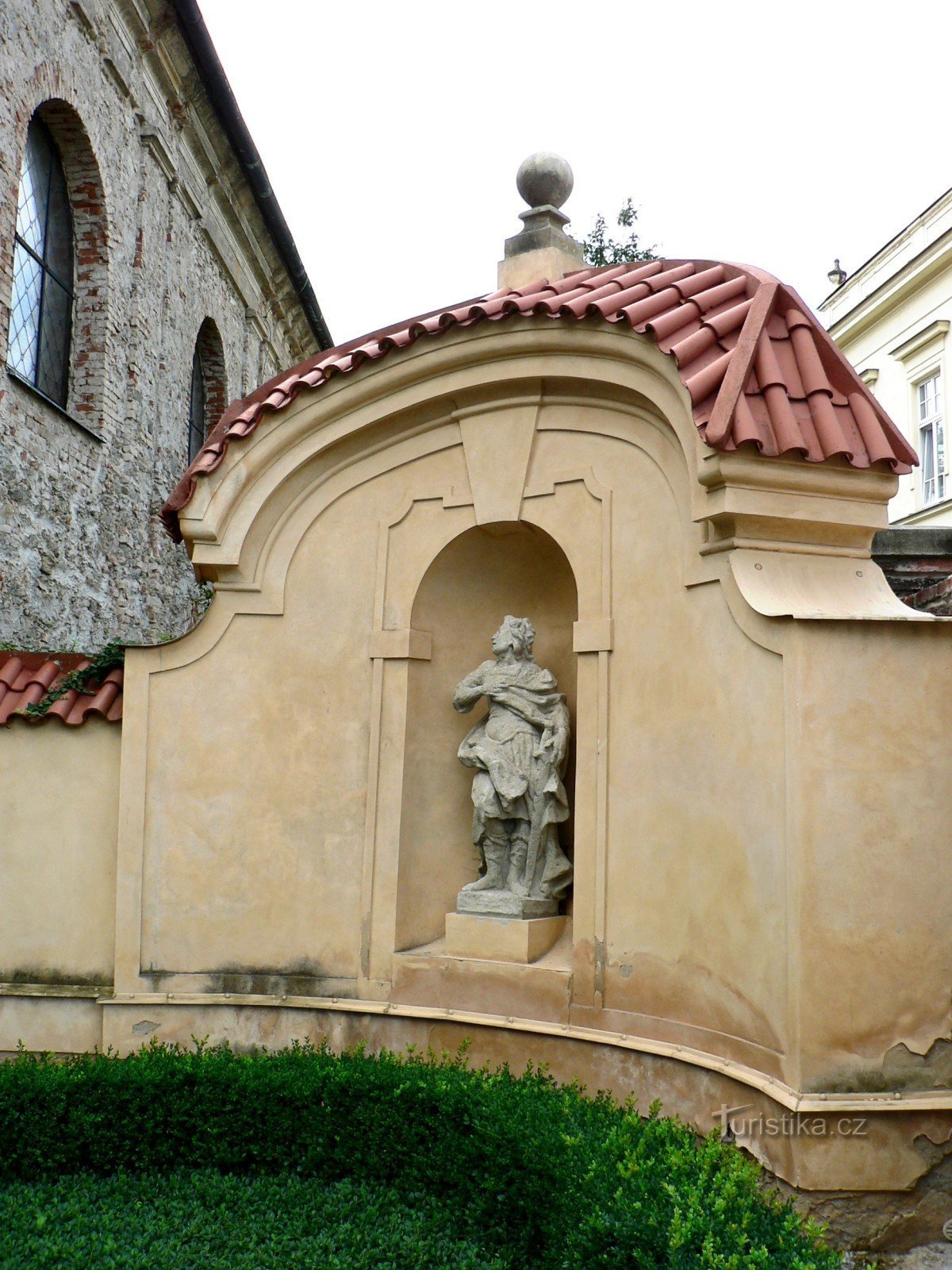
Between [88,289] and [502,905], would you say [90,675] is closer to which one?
[502,905]

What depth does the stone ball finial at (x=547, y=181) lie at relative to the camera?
8.20 meters

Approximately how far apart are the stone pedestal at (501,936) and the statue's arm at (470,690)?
3.72 ft

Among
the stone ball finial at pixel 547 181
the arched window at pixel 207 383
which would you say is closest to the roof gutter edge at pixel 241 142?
the arched window at pixel 207 383

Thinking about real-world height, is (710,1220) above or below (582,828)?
below

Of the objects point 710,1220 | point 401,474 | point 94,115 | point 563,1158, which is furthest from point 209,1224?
point 94,115

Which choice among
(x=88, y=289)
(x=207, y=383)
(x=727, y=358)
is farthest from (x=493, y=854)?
(x=207, y=383)

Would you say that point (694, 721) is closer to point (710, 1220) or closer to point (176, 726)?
point (710, 1220)

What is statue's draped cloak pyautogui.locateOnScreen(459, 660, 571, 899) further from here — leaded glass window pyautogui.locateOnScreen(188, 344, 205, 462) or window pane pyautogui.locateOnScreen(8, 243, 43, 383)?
leaded glass window pyautogui.locateOnScreen(188, 344, 205, 462)

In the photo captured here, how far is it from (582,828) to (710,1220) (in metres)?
2.39

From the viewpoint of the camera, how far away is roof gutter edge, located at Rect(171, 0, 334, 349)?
12.2 m

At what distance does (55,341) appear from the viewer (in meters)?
10.6

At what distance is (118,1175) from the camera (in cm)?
569

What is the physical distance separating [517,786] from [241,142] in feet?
36.7

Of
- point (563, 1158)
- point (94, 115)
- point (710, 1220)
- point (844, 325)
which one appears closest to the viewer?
point (710, 1220)
